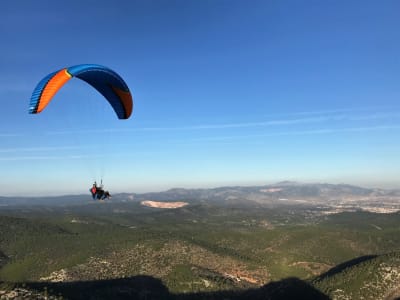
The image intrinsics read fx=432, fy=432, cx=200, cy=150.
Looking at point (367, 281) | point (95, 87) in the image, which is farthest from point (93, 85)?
point (367, 281)

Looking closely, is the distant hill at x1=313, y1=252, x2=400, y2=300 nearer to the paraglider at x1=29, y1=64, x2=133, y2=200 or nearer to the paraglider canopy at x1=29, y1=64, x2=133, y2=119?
the paraglider at x1=29, y1=64, x2=133, y2=200

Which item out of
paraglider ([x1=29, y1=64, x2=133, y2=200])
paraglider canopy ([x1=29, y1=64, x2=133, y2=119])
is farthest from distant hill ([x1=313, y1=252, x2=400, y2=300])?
paraglider canopy ([x1=29, y1=64, x2=133, y2=119])

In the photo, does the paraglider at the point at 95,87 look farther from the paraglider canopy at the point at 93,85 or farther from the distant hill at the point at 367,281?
the distant hill at the point at 367,281

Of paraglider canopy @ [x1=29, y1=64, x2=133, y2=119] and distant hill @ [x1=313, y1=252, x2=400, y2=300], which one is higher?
paraglider canopy @ [x1=29, y1=64, x2=133, y2=119]

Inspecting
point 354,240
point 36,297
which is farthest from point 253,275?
point 36,297


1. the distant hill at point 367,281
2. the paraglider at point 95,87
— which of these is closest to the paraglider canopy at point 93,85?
the paraglider at point 95,87

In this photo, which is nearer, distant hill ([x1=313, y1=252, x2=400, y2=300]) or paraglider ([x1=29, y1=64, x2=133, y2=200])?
paraglider ([x1=29, y1=64, x2=133, y2=200])
